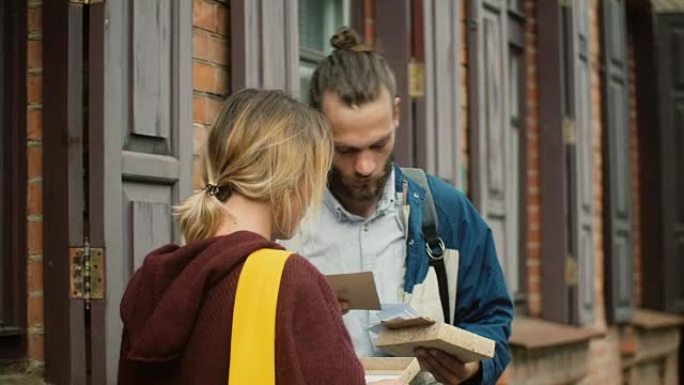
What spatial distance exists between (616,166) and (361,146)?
6.25 m

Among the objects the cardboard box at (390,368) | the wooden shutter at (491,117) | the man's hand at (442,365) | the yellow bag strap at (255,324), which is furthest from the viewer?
the wooden shutter at (491,117)

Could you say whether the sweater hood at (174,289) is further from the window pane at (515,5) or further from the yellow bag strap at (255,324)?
the window pane at (515,5)

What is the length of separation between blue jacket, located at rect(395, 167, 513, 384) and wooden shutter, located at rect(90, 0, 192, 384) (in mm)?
780

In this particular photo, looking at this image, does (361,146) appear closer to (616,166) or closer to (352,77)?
(352,77)

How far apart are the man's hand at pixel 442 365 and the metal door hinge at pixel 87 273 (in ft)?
3.14

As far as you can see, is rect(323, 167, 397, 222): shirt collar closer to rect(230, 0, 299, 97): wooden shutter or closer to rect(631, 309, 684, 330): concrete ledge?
rect(230, 0, 299, 97): wooden shutter

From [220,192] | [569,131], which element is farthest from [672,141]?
[220,192]

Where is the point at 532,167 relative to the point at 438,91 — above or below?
below

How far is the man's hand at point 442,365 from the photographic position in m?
3.45

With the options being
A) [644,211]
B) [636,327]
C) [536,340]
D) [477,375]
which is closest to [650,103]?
[644,211]

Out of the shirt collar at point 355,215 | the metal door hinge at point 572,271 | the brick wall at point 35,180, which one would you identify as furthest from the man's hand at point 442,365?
the metal door hinge at point 572,271

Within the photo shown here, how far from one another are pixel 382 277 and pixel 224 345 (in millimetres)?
1182

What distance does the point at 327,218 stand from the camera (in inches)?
149

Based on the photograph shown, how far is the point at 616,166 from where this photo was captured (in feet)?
31.8
